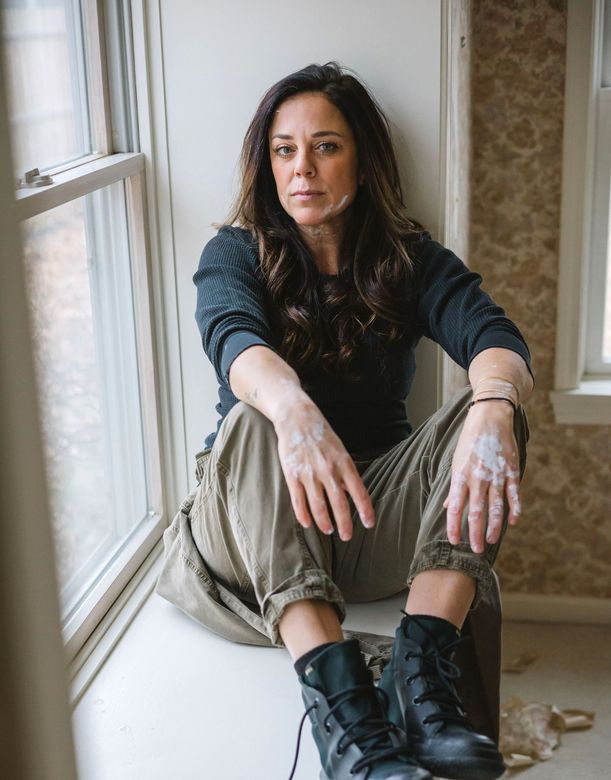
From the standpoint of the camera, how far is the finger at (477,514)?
134 cm

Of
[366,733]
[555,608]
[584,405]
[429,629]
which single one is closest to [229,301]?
[429,629]

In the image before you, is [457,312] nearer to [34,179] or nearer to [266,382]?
[266,382]

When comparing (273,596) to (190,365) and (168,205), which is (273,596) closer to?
(190,365)

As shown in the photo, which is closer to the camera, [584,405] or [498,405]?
[498,405]

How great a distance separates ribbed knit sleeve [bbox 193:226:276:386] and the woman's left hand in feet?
1.22

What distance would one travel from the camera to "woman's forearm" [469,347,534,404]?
1.50 metres

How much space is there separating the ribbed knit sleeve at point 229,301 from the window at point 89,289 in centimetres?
23

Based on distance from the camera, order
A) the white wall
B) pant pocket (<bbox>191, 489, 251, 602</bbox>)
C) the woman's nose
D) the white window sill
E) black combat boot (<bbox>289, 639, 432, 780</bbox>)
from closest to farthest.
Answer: black combat boot (<bbox>289, 639, 432, 780</bbox>)
pant pocket (<bbox>191, 489, 251, 602</bbox>)
the woman's nose
the white wall
the white window sill

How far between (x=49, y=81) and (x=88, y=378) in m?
0.53

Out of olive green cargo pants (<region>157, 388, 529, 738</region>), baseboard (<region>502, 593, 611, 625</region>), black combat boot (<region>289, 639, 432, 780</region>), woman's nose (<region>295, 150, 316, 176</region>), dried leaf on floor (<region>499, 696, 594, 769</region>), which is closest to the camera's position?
black combat boot (<region>289, 639, 432, 780</region>)

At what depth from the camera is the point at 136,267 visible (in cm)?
200

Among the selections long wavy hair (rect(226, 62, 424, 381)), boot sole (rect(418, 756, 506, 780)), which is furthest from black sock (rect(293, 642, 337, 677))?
long wavy hair (rect(226, 62, 424, 381))

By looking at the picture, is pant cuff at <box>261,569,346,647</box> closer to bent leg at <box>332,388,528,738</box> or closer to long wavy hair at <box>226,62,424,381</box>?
bent leg at <box>332,388,528,738</box>

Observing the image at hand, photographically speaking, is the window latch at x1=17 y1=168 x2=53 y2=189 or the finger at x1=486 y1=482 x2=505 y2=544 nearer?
the finger at x1=486 y1=482 x2=505 y2=544
